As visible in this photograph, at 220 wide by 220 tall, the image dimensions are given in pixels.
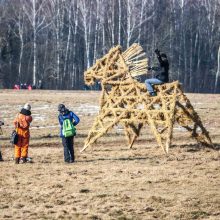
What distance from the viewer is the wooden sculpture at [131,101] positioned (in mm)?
16172

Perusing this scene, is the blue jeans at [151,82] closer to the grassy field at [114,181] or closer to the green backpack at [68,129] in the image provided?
the grassy field at [114,181]

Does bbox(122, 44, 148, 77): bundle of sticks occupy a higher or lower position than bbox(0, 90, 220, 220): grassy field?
higher

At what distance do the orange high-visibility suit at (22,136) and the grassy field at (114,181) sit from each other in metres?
0.37

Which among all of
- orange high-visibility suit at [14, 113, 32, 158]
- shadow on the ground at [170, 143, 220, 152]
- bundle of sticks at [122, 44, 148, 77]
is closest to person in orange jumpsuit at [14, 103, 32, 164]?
orange high-visibility suit at [14, 113, 32, 158]

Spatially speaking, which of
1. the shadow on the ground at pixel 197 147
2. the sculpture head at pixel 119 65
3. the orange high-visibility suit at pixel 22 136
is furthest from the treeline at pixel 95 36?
the orange high-visibility suit at pixel 22 136

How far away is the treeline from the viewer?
56656 mm

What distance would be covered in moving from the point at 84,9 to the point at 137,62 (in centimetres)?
3787

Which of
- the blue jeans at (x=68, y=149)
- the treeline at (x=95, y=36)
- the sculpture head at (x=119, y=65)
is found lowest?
the blue jeans at (x=68, y=149)

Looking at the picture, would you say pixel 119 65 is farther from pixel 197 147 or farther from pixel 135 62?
pixel 197 147

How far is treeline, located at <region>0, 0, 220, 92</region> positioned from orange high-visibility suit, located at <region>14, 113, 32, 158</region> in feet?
127

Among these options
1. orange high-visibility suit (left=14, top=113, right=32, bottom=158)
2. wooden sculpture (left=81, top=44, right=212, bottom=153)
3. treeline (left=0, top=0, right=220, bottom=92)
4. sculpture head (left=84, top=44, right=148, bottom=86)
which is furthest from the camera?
treeline (left=0, top=0, right=220, bottom=92)

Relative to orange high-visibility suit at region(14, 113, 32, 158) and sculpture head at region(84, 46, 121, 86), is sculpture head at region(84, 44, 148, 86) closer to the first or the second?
sculpture head at region(84, 46, 121, 86)

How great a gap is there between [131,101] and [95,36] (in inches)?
1553

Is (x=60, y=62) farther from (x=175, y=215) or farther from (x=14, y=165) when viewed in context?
(x=175, y=215)
